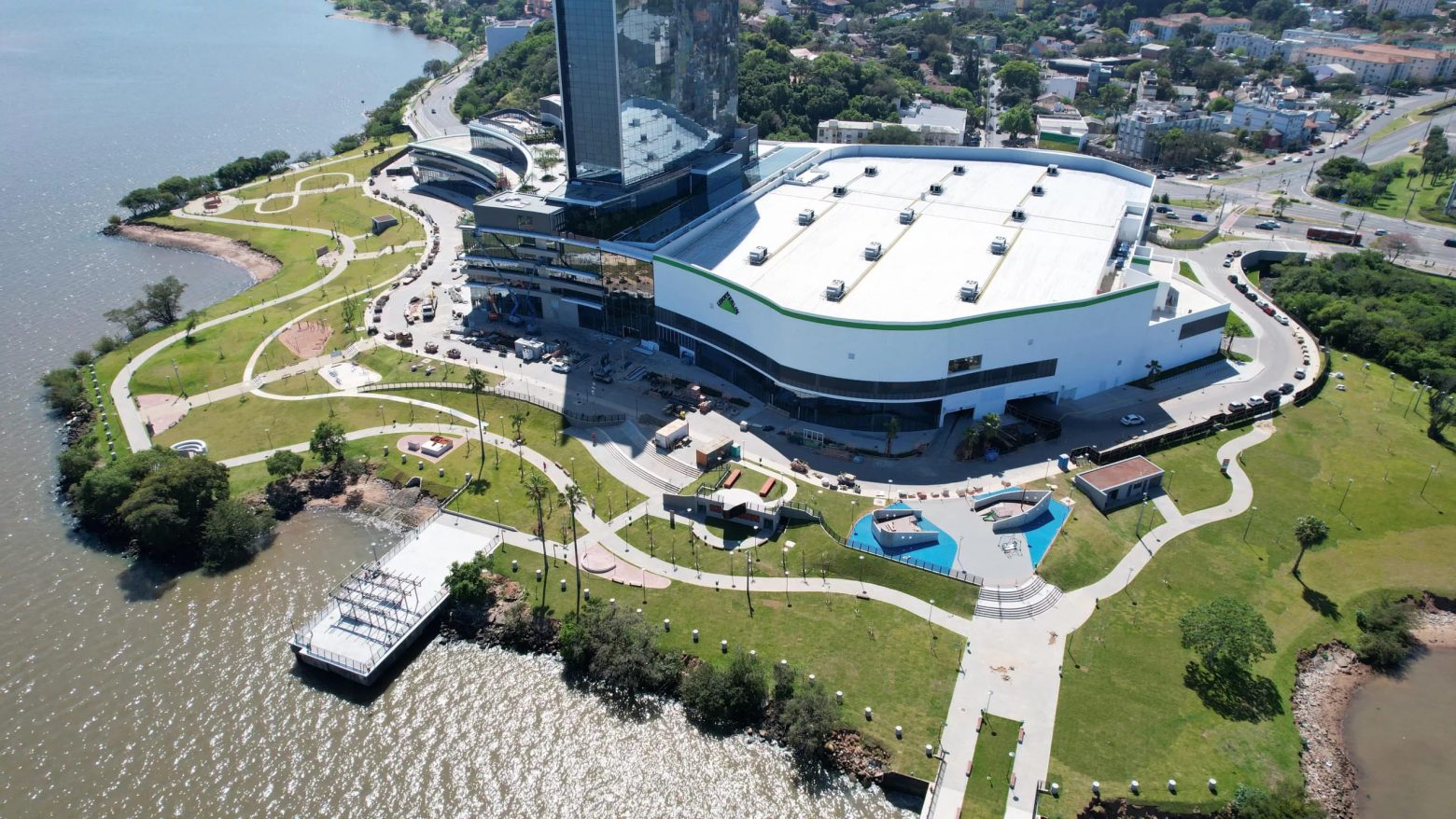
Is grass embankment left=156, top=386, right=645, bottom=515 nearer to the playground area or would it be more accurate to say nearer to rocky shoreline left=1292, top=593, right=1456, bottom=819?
the playground area

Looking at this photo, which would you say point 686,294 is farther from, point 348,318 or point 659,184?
point 348,318

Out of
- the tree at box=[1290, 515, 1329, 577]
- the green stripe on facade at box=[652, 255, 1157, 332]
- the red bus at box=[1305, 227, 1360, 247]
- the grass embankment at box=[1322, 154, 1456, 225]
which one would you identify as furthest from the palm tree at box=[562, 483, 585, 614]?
the grass embankment at box=[1322, 154, 1456, 225]

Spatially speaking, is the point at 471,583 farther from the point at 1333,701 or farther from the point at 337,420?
the point at 1333,701

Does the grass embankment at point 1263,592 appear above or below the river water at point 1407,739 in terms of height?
above

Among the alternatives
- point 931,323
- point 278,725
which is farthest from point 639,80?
point 278,725

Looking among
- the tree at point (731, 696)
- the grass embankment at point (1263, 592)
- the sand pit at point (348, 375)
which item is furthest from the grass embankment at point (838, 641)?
the sand pit at point (348, 375)

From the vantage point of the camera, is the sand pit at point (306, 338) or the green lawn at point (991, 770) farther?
the sand pit at point (306, 338)

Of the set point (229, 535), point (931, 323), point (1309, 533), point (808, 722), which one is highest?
point (931, 323)

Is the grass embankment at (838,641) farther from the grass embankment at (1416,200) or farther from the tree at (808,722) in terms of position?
the grass embankment at (1416,200)
